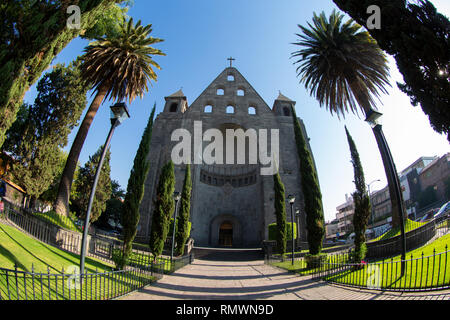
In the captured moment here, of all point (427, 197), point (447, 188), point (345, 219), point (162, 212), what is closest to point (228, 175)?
point (162, 212)

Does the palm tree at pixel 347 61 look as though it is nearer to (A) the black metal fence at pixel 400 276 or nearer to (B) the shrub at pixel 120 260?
(A) the black metal fence at pixel 400 276

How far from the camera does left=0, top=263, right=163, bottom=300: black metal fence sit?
4.61 meters

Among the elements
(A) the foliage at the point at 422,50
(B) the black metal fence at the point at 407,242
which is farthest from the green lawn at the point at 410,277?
(B) the black metal fence at the point at 407,242

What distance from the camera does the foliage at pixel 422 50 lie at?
16.0 feet

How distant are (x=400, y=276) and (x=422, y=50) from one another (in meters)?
6.64

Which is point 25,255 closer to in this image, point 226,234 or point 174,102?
point 226,234

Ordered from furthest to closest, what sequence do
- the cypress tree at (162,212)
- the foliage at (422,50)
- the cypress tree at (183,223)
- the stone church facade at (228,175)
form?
the stone church facade at (228,175)
the cypress tree at (183,223)
the cypress tree at (162,212)
the foliage at (422,50)

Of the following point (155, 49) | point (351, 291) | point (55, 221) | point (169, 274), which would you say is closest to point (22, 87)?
point (55, 221)

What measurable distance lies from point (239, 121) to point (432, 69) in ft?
89.2

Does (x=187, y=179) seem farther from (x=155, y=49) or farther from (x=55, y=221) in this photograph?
(x=155, y=49)

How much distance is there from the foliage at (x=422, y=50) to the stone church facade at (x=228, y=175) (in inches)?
823

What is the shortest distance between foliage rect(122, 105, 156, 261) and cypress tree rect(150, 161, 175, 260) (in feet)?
9.16

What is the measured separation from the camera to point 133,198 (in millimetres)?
11297
